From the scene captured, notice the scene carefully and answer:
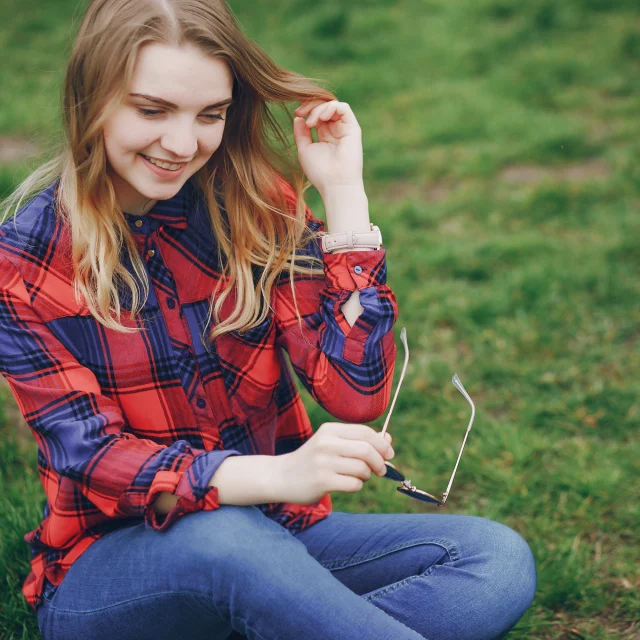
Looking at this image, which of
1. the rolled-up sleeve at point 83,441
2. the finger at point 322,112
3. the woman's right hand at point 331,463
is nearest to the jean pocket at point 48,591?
the rolled-up sleeve at point 83,441

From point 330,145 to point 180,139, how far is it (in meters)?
0.47

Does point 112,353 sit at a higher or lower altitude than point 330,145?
lower

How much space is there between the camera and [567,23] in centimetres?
582

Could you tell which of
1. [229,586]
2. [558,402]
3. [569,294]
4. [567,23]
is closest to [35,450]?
[229,586]

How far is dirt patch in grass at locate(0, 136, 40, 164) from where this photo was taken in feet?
14.3

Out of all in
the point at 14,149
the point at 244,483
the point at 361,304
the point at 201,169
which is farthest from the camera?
the point at 14,149

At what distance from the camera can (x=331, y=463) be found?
5.28 ft

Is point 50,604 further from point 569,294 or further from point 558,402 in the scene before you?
point 569,294

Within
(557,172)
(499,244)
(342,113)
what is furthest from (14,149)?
(342,113)

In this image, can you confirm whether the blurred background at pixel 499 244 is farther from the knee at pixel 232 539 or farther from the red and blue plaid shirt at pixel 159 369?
the knee at pixel 232 539

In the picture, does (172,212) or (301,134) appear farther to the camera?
(301,134)

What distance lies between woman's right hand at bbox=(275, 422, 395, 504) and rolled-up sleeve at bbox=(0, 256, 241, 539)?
143 mm

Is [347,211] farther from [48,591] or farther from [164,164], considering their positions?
[48,591]

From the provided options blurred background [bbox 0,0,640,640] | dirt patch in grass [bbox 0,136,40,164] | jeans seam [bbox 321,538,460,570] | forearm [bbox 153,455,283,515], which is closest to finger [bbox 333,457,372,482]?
forearm [bbox 153,455,283,515]
